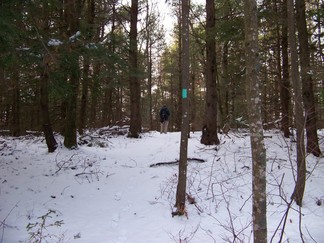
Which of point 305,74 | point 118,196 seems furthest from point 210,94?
point 118,196

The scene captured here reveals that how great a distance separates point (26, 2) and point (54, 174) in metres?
4.62

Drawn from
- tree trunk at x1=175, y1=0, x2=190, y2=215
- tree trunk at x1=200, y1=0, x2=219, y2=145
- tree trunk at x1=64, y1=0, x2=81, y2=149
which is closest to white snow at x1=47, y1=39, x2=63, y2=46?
tree trunk at x1=175, y1=0, x2=190, y2=215

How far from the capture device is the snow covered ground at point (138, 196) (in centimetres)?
599

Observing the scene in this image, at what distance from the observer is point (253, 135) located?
399cm

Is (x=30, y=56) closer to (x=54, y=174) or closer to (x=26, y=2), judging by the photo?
(x=26, y=2)

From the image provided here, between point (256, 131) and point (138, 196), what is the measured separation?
15.0ft

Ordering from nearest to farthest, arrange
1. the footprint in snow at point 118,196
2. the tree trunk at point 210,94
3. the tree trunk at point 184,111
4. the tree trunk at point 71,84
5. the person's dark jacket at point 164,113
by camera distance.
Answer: the tree trunk at point 184,111, the footprint in snow at point 118,196, the tree trunk at point 71,84, the tree trunk at point 210,94, the person's dark jacket at point 164,113

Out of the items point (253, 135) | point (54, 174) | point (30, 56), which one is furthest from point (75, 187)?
point (253, 135)

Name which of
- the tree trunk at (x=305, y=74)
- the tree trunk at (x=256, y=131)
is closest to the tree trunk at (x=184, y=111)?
the tree trunk at (x=256, y=131)

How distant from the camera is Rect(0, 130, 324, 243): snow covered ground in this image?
5992mm

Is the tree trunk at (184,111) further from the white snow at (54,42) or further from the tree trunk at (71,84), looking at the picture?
the tree trunk at (71,84)

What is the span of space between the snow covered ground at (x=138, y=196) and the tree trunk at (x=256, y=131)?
1.60 ft

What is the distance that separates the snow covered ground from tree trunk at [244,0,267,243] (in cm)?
49

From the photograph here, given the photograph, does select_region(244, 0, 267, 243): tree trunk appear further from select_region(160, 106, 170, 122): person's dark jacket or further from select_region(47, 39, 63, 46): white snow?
select_region(160, 106, 170, 122): person's dark jacket
